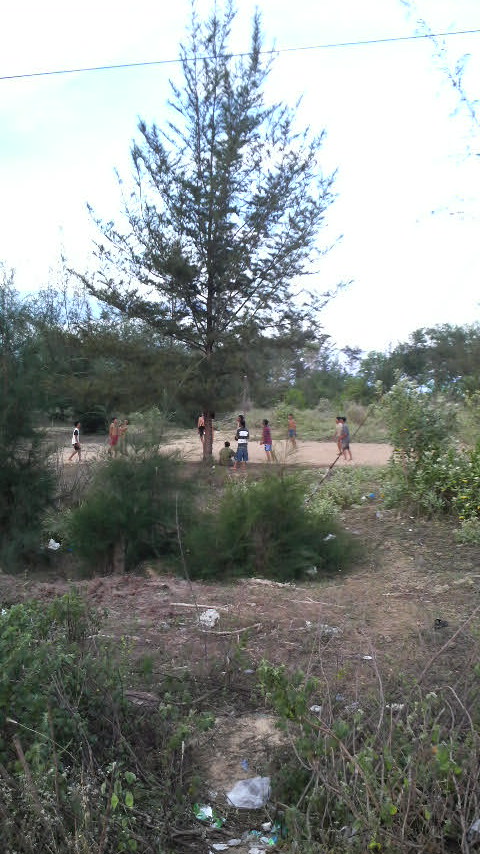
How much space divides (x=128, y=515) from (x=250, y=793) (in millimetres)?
5465

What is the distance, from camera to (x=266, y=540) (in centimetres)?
785

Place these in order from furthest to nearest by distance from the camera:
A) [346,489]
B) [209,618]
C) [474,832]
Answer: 1. [346,489]
2. [209,618]
3. [474,832]

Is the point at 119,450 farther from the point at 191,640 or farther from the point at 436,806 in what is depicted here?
the point at 436,806

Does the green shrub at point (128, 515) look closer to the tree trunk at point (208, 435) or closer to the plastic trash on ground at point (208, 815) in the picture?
the plastic trash on ground at point (208, 815)

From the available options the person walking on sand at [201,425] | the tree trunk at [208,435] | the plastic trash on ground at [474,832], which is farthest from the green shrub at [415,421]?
the person walking on sand at [201,425]

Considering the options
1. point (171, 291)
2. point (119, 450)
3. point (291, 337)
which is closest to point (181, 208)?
point (171, 291)

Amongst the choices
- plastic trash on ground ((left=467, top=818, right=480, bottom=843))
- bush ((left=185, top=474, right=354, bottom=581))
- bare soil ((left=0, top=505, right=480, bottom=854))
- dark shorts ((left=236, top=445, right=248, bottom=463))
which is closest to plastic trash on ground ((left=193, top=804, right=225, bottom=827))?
bare soil ((left=0, top=505, right=480, bottom=854))

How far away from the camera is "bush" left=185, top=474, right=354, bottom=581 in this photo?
7.73 metres

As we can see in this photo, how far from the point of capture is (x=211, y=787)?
11.1ft

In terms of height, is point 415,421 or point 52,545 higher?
point 415,421

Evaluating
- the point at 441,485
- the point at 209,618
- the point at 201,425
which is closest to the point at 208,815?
the point at 209,618

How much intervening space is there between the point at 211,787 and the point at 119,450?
600cm

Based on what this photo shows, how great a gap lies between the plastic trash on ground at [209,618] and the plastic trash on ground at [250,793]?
71.5 inches

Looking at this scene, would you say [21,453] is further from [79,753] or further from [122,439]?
[79,753]
